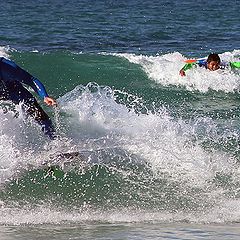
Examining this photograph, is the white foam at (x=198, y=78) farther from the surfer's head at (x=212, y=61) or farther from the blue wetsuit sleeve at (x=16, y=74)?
the blue wetsuit sleeve at (x=16, y=74)

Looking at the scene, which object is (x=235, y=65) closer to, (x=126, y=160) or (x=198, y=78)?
(x=198, y=78)

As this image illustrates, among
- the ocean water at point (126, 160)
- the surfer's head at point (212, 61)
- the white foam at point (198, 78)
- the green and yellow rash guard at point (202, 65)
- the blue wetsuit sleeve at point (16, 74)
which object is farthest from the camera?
the white foam at point (198, 78)

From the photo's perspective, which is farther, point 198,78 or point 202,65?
point 198,78

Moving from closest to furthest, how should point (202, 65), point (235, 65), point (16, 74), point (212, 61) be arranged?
point (16, 74), point (212, 61), point (202, 65), point (235, 65)

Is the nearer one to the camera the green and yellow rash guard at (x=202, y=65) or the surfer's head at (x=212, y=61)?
the surfer's head at (x=212, y=61)

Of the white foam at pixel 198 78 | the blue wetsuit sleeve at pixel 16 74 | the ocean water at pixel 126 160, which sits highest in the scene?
the white foam at pixel 198 78

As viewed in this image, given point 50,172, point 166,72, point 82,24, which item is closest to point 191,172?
point 50,172

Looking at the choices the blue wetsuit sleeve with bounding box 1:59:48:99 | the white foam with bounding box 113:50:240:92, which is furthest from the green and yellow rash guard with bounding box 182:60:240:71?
the blue wetsuit sleeve with bounding box 1:59:48:99

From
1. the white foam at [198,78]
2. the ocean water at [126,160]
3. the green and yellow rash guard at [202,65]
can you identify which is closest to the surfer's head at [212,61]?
the green and yellow rash guard at [202,65]

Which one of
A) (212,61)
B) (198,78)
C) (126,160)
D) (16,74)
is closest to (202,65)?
(212,61)

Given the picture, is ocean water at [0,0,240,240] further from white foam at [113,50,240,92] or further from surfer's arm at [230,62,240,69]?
surfer's arm at [230,62,240,69]

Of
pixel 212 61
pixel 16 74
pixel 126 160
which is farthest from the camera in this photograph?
pixel 212 61

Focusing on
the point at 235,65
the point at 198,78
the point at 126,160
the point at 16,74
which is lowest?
the point at 126,160

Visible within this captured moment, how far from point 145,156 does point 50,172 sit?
1.29 m
